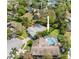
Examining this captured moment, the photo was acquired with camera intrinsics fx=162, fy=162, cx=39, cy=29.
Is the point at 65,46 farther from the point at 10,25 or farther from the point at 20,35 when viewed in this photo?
the point at 10,25

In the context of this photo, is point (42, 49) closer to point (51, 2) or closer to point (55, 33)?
point (55, 33)

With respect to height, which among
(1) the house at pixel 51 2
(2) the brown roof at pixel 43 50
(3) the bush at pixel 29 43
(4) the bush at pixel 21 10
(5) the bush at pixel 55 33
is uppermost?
(1) the house at pixel 51 2

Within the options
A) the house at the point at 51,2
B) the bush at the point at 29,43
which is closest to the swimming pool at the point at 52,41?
the bush at the point at 29,43

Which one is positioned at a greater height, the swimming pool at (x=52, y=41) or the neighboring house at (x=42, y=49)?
the swimming pool at (x=52, y=41)

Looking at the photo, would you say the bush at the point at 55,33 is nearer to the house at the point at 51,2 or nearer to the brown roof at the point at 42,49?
the brown roof at the point at 42,49

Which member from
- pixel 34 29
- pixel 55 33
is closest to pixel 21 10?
pixel 34 29

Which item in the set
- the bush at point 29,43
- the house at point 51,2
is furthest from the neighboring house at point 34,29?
the house at point 51,2

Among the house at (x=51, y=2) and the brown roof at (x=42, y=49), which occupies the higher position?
the house at (x=51, y=2)
